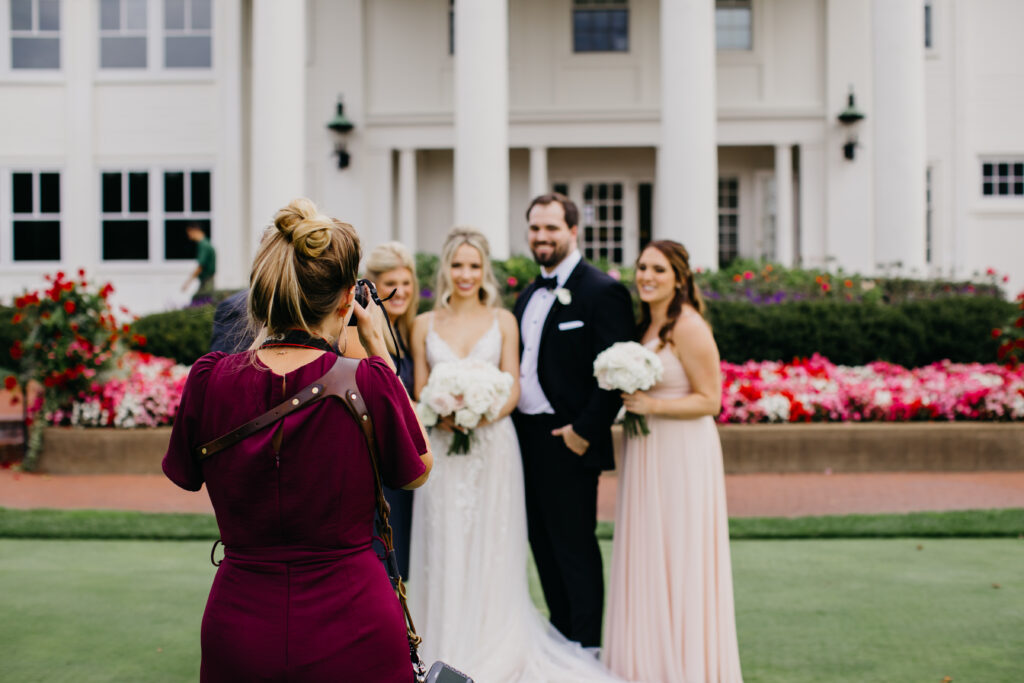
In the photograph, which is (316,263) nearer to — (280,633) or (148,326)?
(280,633)

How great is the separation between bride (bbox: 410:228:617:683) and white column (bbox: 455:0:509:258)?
379 inches

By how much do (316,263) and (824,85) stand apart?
18335 millimetres

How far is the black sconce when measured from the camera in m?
18.2

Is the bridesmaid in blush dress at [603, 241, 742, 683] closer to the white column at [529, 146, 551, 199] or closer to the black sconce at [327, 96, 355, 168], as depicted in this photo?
the white column at [529, 146, 551, 199]

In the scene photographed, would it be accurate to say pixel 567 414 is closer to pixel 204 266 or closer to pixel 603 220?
pixel 204 266

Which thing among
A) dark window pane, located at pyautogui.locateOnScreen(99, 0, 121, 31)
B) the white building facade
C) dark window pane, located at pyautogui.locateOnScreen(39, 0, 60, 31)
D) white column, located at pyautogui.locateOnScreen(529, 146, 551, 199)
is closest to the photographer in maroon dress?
white column, located at pyautogui.locateOnScreen(529, 146, 551, 199)

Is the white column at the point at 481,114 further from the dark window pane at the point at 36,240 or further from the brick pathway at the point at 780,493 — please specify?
the dark window pane at the point at 36,240

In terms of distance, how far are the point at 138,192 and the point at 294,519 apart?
18.7m

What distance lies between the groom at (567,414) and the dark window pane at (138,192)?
16.1 m

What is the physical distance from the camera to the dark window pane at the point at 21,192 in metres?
19.2

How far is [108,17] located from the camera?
1931cm

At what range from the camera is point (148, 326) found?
1268 cm

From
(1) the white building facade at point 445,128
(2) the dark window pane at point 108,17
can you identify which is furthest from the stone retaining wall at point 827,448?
(2) the dark window pane at point 108,17

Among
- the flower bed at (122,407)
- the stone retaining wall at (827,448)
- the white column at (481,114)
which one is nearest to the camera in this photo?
the stone retaining wall at (827,448)
